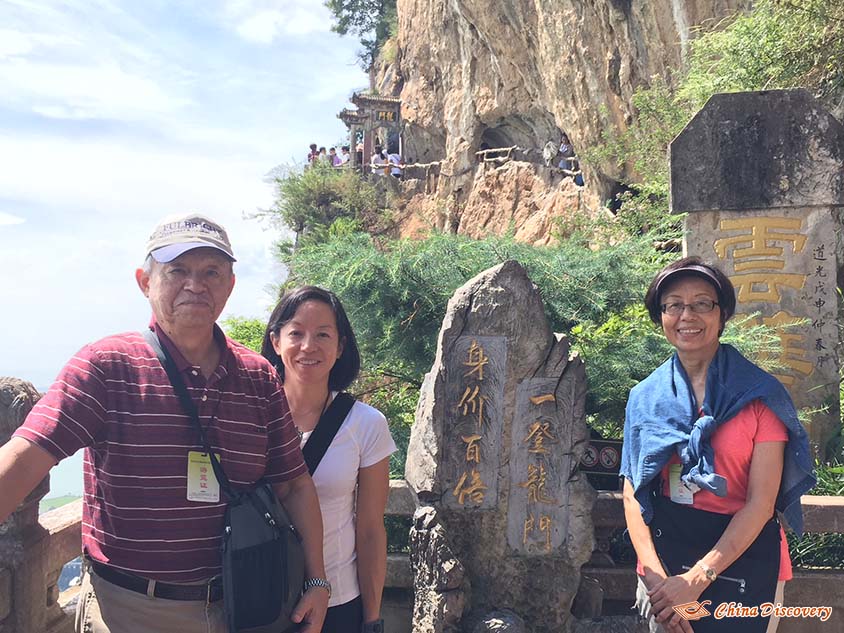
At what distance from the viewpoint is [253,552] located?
1600 mm

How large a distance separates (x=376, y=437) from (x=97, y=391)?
847mm

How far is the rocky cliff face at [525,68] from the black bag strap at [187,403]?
30.9ft

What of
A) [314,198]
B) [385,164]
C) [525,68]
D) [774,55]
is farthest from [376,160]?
[774,55]

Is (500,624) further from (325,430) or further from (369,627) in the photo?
(325,430)

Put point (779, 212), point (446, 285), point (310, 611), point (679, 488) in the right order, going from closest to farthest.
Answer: point (310, 611) < point (679, 488) < point (446, 285) < point (779, 212)

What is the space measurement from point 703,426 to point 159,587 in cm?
152

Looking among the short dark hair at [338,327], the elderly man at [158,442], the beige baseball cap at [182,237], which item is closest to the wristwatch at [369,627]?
the elderly man at [158,442]

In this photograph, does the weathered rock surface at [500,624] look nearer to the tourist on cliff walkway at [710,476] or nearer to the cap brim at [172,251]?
the tourist on cliff walkway at [710,476]

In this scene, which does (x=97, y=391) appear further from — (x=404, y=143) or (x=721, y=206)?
(x=404, y=143)

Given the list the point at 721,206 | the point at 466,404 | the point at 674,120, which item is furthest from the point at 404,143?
the point at 466,404

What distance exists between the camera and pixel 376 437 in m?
2.10

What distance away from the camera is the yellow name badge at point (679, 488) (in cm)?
205

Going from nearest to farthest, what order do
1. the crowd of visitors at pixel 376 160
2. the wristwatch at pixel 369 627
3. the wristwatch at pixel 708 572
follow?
the wristwatch at pixel 708 572 < the wristwatch at pixel 369 627 < the crowd of visitors at pixel 376 160

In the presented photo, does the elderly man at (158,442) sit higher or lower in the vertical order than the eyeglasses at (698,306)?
lower
